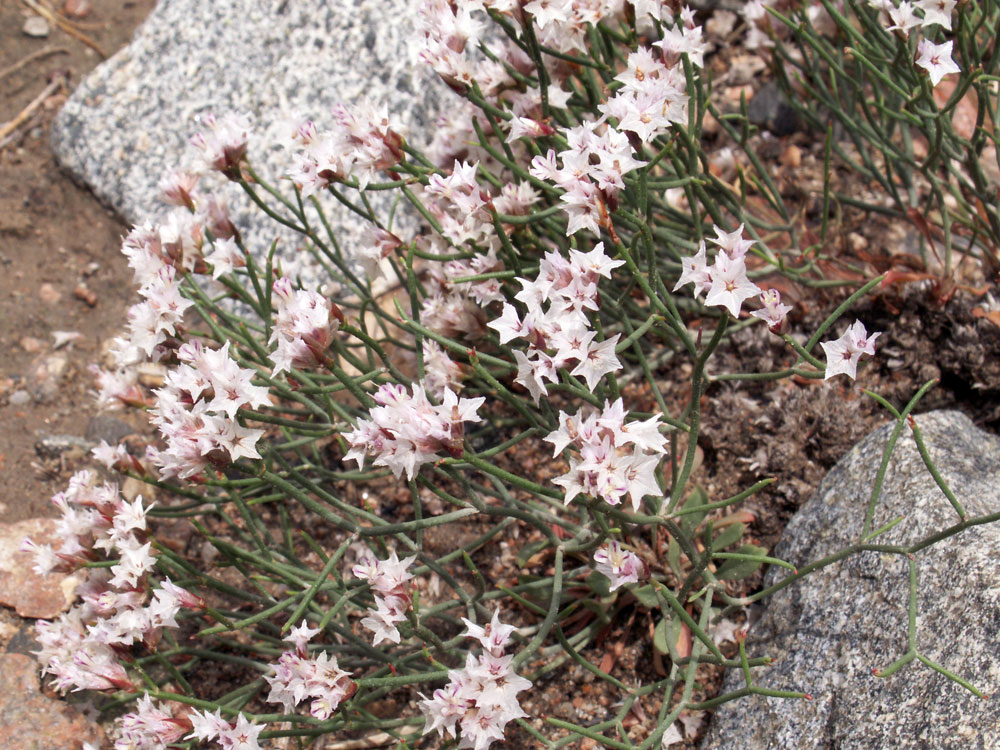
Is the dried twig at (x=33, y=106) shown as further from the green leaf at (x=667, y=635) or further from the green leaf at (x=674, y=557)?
the green leaf at (x=667, y=635)

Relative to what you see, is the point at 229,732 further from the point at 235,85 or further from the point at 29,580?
the point at 235,85

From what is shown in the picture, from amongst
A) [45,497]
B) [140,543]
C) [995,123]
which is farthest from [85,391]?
[995,123]

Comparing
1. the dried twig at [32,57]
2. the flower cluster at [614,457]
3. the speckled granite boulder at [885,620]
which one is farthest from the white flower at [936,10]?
the dried twig at [32,57]

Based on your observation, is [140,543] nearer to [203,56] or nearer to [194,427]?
[194,427]

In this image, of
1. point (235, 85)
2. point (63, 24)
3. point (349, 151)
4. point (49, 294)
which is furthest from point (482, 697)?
point (63, 24)

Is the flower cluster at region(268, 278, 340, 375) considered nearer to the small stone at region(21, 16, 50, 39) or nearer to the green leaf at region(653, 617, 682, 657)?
the green leaf at region(653, 617, 682, 657)

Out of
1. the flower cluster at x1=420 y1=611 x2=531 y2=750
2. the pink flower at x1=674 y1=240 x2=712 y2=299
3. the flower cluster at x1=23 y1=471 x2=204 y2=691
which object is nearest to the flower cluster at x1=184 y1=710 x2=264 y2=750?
the flower cluster at x1=23 y1=471 x2=204 y2=691

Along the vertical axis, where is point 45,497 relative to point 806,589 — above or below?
below
